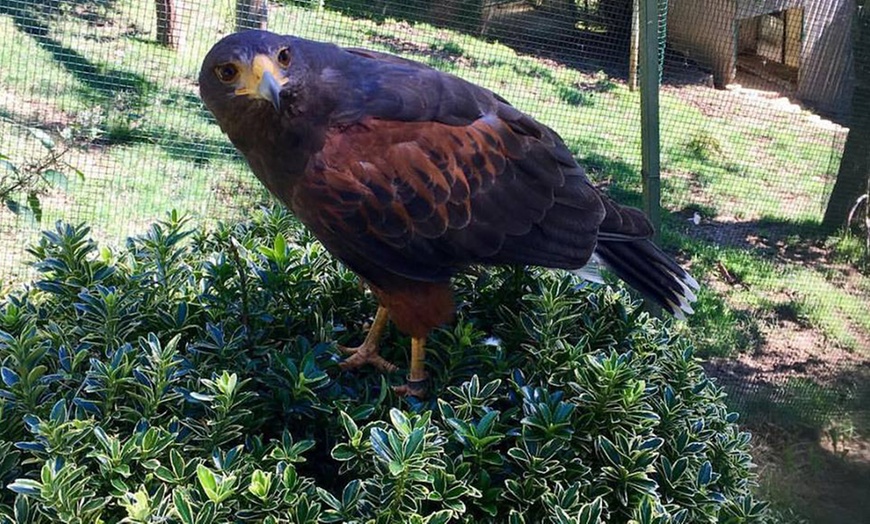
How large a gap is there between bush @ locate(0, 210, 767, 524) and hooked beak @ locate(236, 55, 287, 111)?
1.42 ft

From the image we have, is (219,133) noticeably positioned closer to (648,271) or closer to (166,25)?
(166,25)

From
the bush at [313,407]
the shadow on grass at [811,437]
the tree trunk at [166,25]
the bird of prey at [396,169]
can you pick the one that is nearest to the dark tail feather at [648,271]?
the bird of prey at [396,169]

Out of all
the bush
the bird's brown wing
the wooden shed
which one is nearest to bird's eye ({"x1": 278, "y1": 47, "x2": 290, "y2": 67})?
the bird's brown wing

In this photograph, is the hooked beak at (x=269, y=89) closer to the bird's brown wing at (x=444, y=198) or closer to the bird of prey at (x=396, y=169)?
the bird of prey at (x=396, y=169)

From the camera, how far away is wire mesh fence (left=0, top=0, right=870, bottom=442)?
4055 millimetres

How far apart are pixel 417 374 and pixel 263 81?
915 mm

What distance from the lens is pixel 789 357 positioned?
426 centimetres

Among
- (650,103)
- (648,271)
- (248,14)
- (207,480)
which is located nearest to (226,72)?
(207,480)

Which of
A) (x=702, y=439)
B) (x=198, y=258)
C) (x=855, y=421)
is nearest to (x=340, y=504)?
(x=702, y=439)

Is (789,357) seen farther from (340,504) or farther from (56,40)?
(56,40)

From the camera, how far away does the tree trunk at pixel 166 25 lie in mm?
4105

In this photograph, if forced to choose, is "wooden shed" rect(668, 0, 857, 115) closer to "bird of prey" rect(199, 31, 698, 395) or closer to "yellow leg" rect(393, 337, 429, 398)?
"bird of prey" rect(199, 31, 698, 395)

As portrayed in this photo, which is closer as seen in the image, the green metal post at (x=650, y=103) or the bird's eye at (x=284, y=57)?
the bird's eye at (x=284, y=57)

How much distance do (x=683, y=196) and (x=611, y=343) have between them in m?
3.46
